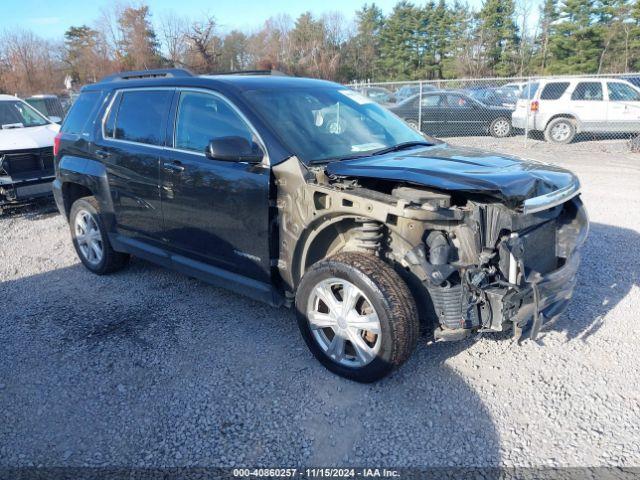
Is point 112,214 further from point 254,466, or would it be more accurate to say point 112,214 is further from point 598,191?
point 598,191

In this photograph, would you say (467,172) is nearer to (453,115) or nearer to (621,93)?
(453,115)

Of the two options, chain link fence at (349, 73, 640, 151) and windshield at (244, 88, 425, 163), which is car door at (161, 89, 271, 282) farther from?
chain link fence at (349, 73, 640, 151)

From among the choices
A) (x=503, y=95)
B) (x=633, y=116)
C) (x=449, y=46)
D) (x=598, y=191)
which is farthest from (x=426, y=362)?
(x=449, y=46)

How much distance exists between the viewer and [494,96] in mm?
16797

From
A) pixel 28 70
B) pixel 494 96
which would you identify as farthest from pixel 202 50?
pixel 494 96

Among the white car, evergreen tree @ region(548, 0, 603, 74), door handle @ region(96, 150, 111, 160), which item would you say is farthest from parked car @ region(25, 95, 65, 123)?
evergreen tree @ region(548, 0, 603, 74)

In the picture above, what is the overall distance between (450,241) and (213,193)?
6.10ft

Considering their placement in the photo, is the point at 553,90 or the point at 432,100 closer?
the point at 553,90

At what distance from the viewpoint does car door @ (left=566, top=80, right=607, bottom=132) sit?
14203 millimetres

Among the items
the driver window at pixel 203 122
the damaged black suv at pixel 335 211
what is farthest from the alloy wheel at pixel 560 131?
the driver window at pixel 203 122

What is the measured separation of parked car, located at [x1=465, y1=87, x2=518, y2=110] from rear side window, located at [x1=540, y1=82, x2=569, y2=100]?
175cm

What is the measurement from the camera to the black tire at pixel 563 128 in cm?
1466

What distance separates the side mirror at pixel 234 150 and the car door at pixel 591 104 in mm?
13670

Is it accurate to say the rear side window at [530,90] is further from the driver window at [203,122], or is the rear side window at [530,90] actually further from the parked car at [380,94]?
the driver window at [203,122]
